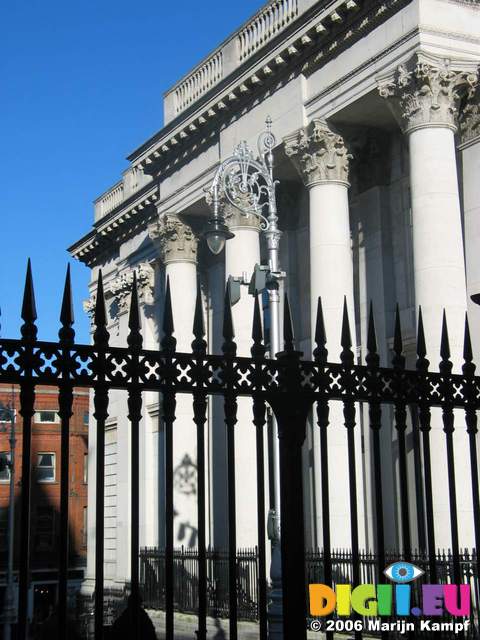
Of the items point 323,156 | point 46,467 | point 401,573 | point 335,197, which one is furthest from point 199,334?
point 46,467

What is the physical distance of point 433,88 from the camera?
75.1 feet

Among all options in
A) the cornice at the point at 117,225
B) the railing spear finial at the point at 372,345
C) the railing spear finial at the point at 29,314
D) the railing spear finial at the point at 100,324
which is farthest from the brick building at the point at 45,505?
the railing spear finial at the point at 29,314

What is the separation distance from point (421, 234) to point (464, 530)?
6.49 metres

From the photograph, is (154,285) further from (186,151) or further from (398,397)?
(398,397)

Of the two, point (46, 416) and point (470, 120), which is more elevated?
point (470, 120)

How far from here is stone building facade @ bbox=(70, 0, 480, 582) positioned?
22562 millimetres

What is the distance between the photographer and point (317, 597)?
27.7 feet

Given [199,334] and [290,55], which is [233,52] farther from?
[199,334]

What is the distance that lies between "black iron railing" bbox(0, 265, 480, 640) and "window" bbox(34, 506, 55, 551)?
63.7m

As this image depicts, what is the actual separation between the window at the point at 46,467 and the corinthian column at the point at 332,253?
Result: 153 ft

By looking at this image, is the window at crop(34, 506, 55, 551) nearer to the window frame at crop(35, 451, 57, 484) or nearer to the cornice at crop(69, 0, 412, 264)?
the window frame at crop(35, 451, 57, 484)

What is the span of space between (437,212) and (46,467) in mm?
53446

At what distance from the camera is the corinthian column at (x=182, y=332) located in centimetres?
3216

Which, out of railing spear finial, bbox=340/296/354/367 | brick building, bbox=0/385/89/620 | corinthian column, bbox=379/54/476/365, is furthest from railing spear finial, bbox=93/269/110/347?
brick building, bbox=0/385/89/620
